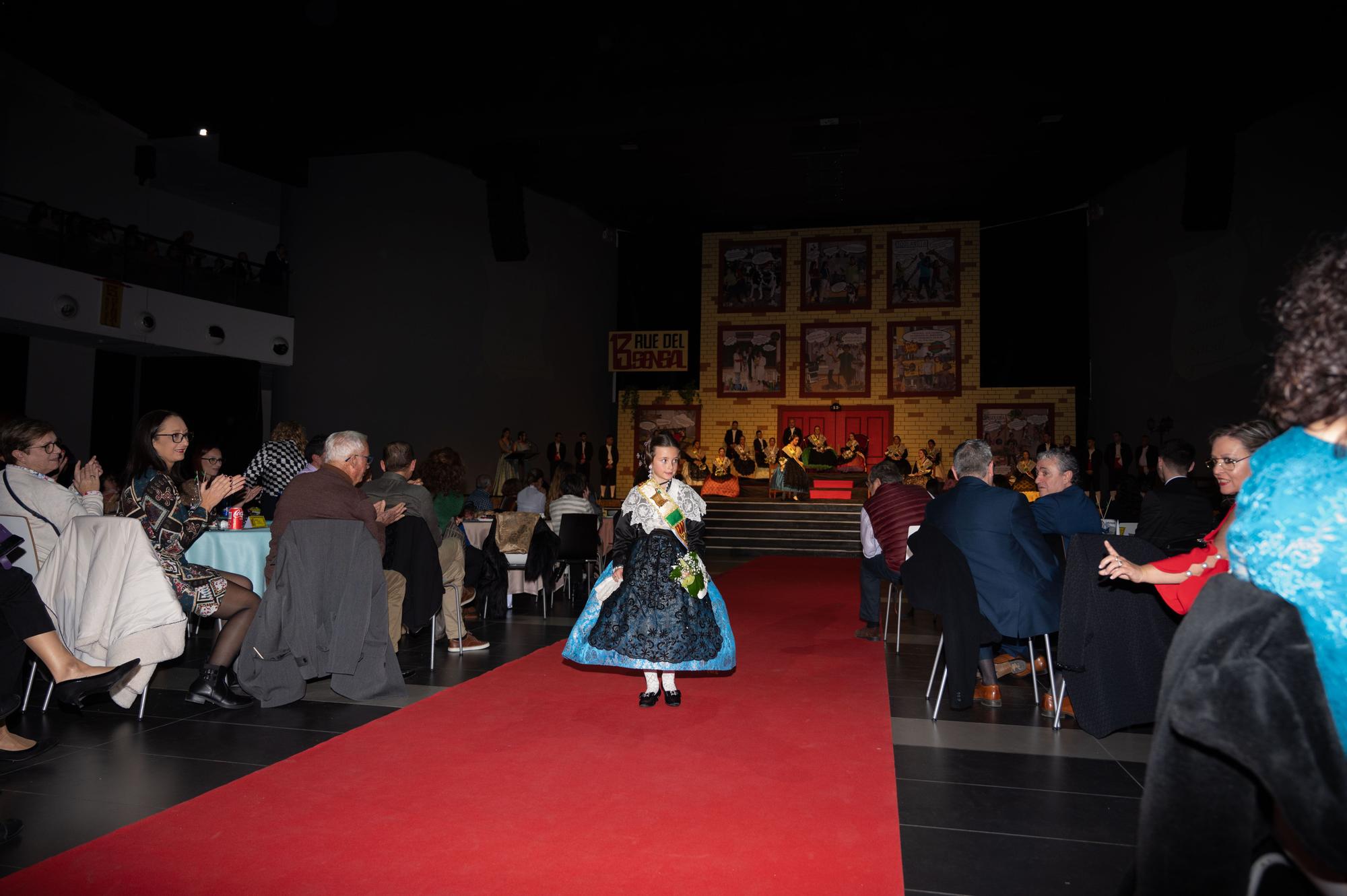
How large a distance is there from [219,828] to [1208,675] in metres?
2.51

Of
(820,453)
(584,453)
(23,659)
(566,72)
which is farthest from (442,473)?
(820,453)

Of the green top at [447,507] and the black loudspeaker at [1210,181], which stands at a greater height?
the black loudspeaker at [1210,181]

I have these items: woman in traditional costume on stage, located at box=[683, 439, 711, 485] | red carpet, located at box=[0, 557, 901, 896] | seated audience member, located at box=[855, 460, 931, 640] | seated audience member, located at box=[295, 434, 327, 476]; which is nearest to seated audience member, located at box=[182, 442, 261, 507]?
seated audience member, located at box=[295, 434, 327, 476]

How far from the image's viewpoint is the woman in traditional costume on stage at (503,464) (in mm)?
13477

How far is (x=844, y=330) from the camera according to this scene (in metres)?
18.0

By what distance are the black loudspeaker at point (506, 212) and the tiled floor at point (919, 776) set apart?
6944mm

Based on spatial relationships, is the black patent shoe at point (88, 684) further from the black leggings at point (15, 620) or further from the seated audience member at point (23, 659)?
the black leggings at point (15, 620)

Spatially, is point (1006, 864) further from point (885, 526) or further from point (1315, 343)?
point (885, 526)

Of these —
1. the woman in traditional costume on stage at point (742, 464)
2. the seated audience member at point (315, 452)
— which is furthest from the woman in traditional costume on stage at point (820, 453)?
the seated audience member at point (315, 452)

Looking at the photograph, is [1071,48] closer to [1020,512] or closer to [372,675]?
[1020,512]

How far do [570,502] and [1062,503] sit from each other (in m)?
4.08

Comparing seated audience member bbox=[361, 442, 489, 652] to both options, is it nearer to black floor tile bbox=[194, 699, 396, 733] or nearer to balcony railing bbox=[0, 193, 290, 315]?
black floor tile bbox=[194, 699, 396, 733]

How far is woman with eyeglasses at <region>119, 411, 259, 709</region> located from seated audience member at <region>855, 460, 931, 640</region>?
3267 millimetres

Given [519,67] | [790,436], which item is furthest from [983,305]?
[519,67]
